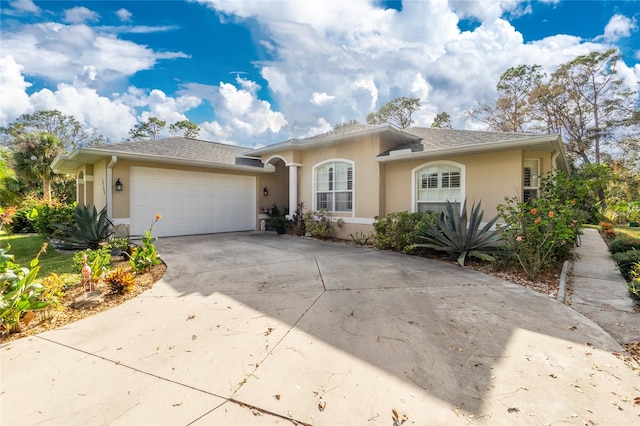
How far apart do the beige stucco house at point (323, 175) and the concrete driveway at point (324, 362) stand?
14.8 ft

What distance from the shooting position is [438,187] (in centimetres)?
920

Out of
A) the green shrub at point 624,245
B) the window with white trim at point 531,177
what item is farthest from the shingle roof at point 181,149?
the green shrub at point 624,245

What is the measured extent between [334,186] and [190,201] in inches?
234

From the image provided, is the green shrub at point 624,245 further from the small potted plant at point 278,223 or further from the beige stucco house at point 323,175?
the small potted plant at point 278,223

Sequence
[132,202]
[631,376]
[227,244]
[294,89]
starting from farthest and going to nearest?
[294,89] → [132,202] → [227,244] → [631,376]

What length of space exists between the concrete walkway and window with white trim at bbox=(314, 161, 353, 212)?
22.0 feet

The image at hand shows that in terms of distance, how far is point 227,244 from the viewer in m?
9.49

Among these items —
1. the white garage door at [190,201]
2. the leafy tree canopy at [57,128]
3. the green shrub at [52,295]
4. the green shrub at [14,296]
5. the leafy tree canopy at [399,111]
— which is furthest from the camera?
the leafy tree canopy at [399,111]

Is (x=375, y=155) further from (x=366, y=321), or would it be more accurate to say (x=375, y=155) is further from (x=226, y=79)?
(x=226, y=79)

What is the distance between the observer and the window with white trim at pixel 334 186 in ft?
35.3

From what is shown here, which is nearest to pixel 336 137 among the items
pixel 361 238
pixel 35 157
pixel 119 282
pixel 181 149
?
pixel 361 238

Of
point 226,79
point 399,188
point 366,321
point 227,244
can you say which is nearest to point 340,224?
point 399,188

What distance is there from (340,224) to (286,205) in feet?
14.8

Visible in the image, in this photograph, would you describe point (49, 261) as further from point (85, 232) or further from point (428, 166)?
point (428, 166)
